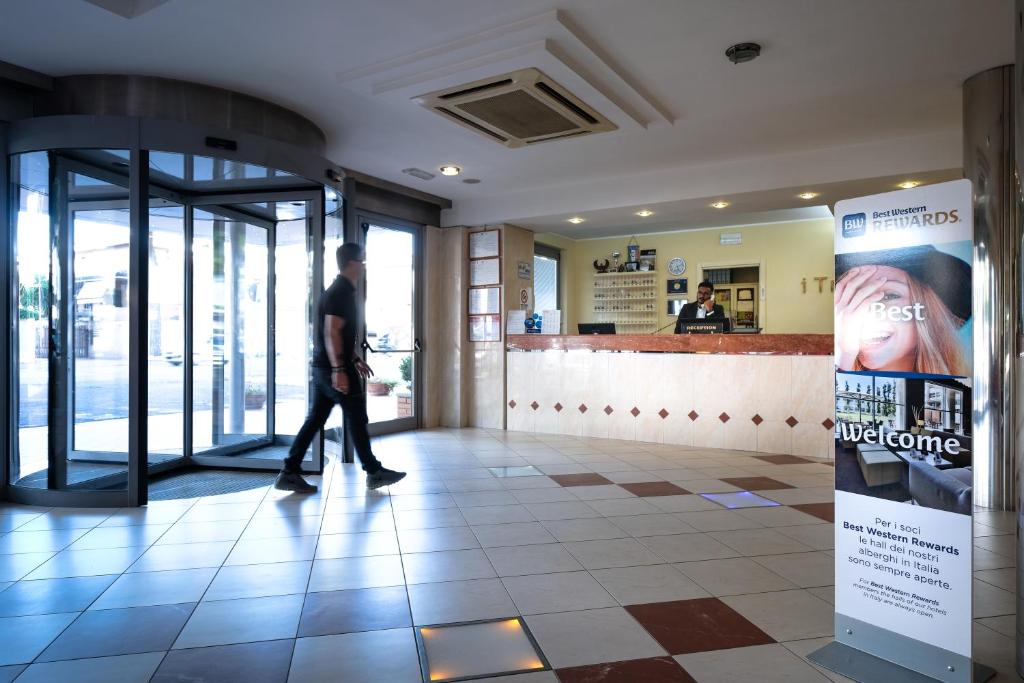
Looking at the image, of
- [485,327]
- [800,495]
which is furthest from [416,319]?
[800,495]

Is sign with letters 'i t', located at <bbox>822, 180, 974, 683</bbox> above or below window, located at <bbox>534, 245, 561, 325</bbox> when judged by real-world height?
below

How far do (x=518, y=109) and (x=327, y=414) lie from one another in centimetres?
268

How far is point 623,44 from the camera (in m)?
3.93

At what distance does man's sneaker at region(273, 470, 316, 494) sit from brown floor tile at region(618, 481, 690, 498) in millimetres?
2326

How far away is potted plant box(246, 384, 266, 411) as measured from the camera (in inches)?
227

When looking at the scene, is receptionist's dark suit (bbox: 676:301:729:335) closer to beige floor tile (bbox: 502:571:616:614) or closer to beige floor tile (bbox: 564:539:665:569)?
beige floor tile (bbox: 564:539:665:569)

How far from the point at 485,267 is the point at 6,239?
4.96 m

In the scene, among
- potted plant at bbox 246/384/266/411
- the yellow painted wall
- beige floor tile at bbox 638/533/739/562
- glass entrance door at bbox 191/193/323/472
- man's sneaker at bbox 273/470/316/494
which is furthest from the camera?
the yellow painted wall

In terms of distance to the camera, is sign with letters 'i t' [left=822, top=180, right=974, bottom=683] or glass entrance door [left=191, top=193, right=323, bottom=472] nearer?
sign with letters 'i t' [left=822, top=180, right=974, bottom=683]

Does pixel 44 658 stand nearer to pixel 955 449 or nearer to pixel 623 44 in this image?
pixel 955 449

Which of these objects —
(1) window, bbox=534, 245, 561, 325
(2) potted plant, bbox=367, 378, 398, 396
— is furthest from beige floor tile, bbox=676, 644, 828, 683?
(1) window, bbox=534, 245, 561, 325

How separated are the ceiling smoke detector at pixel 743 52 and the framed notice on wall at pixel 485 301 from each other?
14.7 feet

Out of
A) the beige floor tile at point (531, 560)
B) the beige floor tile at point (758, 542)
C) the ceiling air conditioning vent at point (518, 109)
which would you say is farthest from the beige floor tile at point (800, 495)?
the ceiling air conditioning vent at point (518, 109)

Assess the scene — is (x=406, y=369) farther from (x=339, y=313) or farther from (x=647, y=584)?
(x=647, y=584)
